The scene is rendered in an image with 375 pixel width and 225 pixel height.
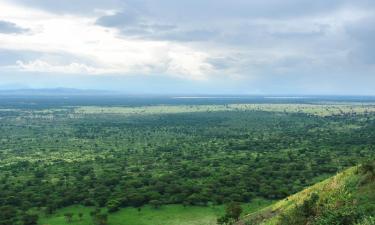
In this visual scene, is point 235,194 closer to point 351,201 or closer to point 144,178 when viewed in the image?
point 144,178

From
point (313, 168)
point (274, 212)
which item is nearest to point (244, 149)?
point (313, 168)

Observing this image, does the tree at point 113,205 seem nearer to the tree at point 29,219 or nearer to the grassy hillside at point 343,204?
the tree at point 29,219

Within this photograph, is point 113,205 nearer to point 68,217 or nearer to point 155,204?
point 155,204

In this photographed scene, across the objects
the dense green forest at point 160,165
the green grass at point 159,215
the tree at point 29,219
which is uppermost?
the dense green forest at point 160,165

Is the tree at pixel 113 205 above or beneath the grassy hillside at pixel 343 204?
beneath

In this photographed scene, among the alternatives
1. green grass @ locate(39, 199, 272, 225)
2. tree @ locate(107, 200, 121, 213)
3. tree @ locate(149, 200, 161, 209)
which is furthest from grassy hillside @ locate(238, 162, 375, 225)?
tree @ locate(107, 200, 121, 213)

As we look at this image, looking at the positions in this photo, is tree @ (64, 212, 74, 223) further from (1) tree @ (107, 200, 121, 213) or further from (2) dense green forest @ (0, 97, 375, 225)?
(1) tree @ (107, 200, 121, 213)

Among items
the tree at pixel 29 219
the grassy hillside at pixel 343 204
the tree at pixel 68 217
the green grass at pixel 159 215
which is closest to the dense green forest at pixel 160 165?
the tree at pixel 29 219

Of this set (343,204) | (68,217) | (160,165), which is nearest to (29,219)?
(68,217)
